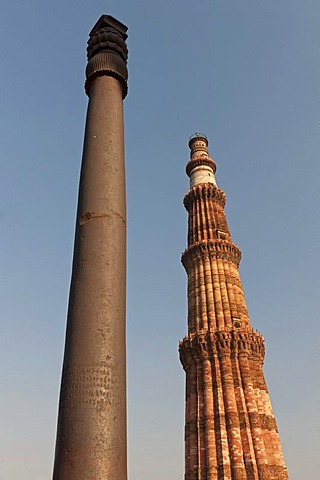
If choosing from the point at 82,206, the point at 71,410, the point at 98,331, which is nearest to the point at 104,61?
the point at 82,206

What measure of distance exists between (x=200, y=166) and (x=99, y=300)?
81.2 ft

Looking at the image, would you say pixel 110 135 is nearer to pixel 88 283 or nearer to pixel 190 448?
pixel 88 283

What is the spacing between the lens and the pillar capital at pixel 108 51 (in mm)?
6375

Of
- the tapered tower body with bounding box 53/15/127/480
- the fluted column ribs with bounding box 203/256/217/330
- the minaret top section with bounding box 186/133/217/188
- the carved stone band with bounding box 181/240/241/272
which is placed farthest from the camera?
the minaret top section with bounding box 186/133/217/188

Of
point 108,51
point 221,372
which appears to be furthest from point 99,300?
point 221,372

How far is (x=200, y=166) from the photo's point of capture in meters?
28.6

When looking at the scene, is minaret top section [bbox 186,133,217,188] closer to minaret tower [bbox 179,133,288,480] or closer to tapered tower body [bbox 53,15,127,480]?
minaret tower [bbox 179,133,288,480]

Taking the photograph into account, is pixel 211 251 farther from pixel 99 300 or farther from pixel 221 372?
pixel 99 300

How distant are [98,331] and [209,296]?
60.5 feet

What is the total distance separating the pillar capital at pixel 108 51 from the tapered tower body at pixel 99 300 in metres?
0.01

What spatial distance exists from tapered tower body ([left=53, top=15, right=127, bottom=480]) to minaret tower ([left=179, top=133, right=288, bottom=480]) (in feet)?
49.9

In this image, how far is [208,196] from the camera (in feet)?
88.2

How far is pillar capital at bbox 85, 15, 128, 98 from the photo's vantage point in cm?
638

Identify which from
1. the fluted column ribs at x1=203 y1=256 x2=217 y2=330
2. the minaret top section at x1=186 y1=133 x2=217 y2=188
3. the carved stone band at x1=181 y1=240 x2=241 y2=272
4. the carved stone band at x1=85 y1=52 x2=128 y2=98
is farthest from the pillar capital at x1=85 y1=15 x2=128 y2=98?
the minaret top section at x1=186 y1=133 x2=217 y2=188
